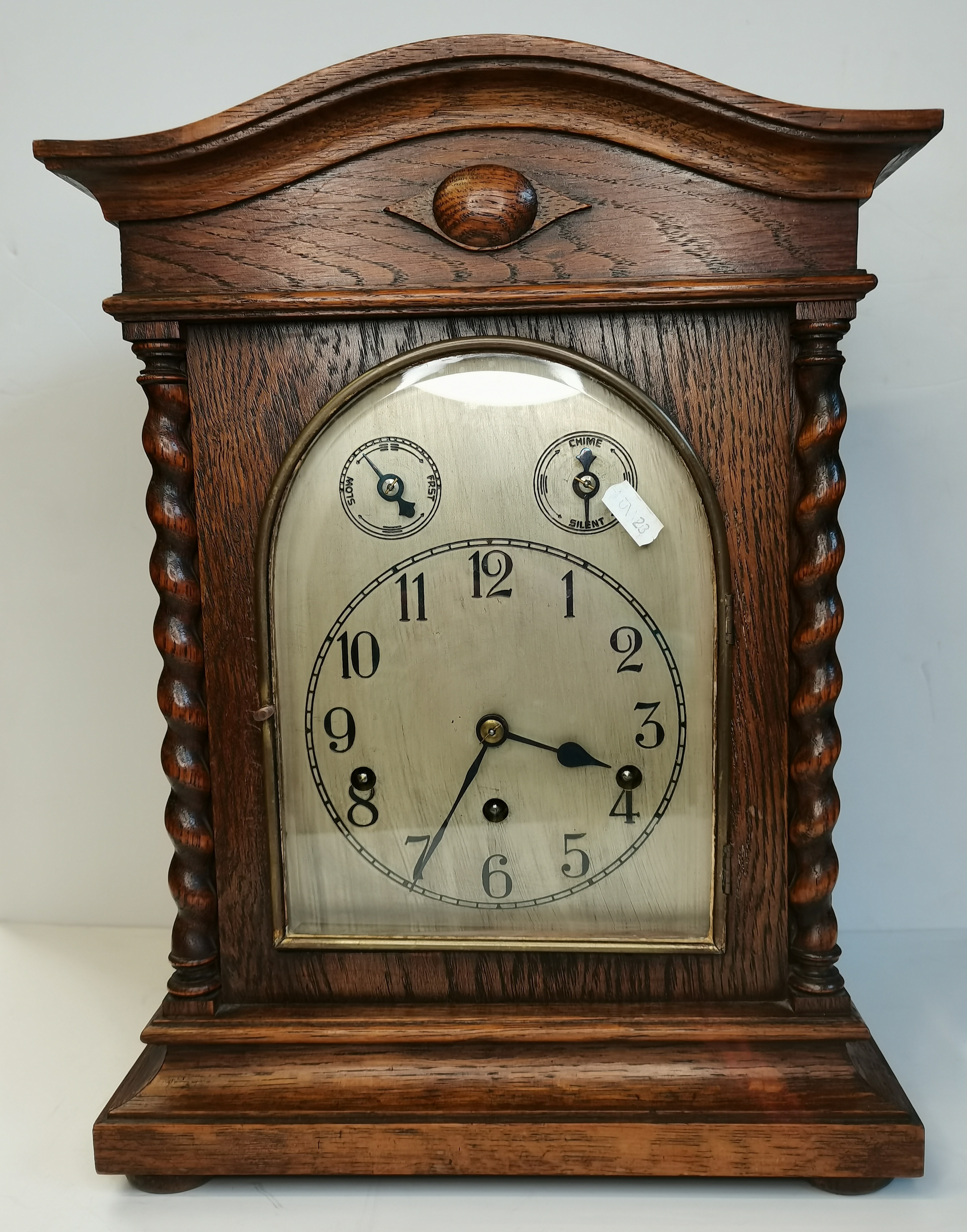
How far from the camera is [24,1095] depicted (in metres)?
1.38

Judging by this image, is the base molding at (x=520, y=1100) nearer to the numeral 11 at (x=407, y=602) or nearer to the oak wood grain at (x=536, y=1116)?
the oak wood grain at (x=536, y=1116)

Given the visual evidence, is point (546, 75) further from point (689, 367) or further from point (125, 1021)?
point (125, 1021)

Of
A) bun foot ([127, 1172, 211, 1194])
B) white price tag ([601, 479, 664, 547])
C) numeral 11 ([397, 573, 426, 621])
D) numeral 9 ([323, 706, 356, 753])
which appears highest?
white price tag ([601, 479, 664, 547])

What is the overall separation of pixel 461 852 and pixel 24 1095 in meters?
0.59

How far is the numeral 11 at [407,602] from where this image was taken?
1226 millimetres

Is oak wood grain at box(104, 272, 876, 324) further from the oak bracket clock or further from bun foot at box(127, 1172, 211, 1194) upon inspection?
bun foot at box(127, 1172, 211, 1194)

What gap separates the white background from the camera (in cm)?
165

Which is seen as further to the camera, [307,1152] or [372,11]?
[372,11]

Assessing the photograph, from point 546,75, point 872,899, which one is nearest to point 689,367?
point 546,75

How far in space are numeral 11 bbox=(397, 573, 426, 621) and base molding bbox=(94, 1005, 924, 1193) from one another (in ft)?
1.34

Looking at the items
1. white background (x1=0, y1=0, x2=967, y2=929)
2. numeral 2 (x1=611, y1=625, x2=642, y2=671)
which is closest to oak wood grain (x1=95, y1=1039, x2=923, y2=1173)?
numeral 2 (x1=611, y1=625, x2=642, y2=671)

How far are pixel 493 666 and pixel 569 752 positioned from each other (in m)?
0.12

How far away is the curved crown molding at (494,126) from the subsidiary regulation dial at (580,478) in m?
0.28

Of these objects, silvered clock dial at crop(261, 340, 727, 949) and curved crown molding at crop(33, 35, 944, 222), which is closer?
curved crown molding at crop(33, 35, 944, 222)
